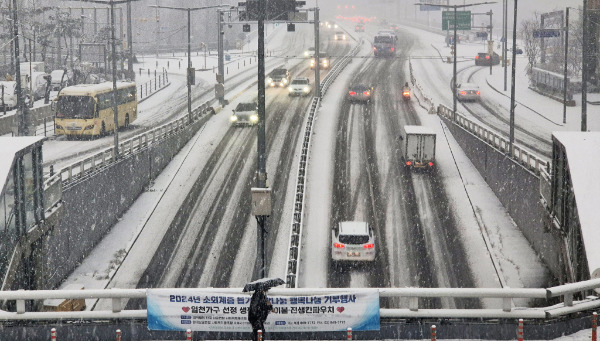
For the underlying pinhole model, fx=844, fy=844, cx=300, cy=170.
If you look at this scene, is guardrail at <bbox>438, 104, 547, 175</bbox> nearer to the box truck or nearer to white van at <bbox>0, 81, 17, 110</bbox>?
the box truck

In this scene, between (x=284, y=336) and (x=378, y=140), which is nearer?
(x=284, y=336)

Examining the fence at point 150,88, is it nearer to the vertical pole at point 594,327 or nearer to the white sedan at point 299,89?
the white sedan at point 299,89

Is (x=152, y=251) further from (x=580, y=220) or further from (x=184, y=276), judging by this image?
(x=580, y=220)

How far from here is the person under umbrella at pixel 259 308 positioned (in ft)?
47.3

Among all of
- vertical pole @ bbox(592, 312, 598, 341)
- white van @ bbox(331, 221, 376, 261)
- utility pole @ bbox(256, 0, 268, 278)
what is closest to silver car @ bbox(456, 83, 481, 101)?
white van @ bbox(331, 221, 376, 261)

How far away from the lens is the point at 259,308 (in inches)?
570

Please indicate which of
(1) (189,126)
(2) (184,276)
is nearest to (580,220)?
(2) (184,276)

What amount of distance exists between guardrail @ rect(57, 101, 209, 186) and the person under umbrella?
1749 centimetres

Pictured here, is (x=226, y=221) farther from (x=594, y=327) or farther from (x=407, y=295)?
(x=594, y=327)

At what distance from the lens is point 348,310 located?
1523cm

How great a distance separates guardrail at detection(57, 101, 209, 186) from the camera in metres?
35.2

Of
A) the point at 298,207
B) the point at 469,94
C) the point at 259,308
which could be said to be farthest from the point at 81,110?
the point at 259,308

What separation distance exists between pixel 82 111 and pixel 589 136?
1489 inches

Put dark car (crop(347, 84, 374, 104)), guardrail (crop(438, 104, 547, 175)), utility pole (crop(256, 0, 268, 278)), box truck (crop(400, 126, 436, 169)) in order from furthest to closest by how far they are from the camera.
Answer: dark car (crop(347, 84, 374, 104)) → box truck (crop(400, 126, 436, 169)) → guardrail (crop(438, 104, 547, 175)) → utility pole (crop(256, 0, 268, 278))
